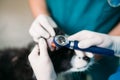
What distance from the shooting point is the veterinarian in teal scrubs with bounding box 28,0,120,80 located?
35.7 inches

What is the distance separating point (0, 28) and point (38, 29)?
2.67 feet

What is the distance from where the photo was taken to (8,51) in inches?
58.3

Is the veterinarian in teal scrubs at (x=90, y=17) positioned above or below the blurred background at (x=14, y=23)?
above

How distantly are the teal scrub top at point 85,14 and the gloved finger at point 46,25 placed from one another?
0.09 meters

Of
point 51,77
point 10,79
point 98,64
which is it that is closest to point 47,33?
point 51,77

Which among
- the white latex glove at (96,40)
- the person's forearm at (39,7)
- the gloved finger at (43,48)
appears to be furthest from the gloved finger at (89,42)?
the person's forearm at (39,7)

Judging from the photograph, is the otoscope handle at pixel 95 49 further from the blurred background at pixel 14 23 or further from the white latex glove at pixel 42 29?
the blurred background at pixel 14 23

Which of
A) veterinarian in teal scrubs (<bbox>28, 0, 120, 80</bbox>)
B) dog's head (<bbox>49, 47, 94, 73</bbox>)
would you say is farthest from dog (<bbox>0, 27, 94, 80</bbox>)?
veterinarian in teal scrubs (<bbox>28, 0, 120, 80</bbox>)

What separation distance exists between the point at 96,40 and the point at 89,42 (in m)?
0.03

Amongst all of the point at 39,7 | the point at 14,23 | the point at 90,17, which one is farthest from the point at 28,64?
the point at 14,23

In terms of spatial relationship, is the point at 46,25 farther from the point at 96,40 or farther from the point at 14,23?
the point at 14,23

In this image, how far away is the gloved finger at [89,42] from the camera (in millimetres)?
762

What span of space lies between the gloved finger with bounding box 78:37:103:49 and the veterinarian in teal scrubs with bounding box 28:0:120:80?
153mm

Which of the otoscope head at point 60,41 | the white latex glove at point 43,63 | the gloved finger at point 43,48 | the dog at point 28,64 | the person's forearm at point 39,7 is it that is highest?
the person's forearm at point 39,7
